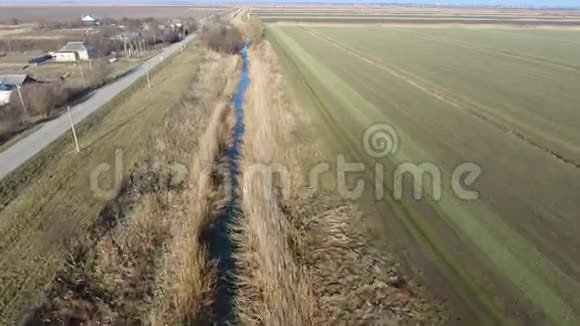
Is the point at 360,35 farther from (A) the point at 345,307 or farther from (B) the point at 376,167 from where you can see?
(A) the point at 345,307

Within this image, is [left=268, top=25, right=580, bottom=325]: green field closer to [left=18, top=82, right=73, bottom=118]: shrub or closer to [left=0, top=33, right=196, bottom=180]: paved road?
[left=0, top=33, right=196, bottom=180]: paved road

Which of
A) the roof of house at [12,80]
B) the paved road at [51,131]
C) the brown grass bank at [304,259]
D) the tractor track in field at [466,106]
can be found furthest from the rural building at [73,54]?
the brown grass bank at [304,259]

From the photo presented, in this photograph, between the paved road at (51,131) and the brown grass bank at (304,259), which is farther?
the paved road at (51,131)

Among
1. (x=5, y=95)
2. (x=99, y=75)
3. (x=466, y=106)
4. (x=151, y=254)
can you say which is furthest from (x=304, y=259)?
(x=99, y=75)

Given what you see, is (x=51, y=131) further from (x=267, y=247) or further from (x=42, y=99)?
(x=267, y=247)

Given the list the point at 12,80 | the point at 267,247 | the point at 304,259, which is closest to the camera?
the point at 304,259

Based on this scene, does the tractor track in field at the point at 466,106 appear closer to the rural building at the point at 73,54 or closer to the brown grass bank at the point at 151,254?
the brown grass bank at the point at 151,254

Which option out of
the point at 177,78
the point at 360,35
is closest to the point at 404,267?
the point at 177,78
